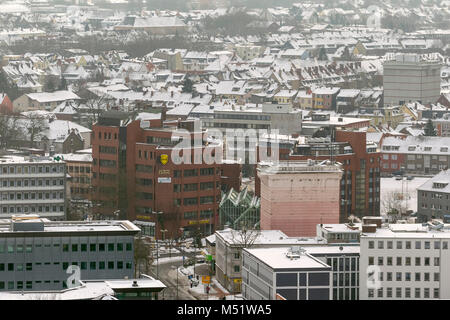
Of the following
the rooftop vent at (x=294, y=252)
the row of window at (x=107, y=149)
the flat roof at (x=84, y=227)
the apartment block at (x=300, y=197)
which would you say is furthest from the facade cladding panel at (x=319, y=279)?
the row of window at (x=107, y=149)

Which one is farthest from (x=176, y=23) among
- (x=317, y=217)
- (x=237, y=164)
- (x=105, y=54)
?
(x=317, y=217)

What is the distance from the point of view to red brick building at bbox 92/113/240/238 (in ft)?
80.6

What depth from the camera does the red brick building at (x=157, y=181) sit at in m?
24.6

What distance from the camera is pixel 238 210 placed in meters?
23.2

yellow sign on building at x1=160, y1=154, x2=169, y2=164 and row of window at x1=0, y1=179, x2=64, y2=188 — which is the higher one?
yellow sign on building at x1=160, y1=154, x2=169, y2=164

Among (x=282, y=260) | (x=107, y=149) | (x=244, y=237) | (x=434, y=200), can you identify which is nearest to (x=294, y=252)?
(x=282, y=260)

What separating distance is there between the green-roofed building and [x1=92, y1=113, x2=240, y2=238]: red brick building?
1.12 meters

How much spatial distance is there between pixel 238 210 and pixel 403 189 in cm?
864

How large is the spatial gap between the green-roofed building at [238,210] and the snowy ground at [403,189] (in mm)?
4371

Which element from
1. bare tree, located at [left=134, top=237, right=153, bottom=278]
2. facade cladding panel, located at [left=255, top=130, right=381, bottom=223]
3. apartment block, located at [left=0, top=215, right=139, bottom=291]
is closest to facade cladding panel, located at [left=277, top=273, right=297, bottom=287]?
apartment block, located at [left=0, top=215, right=139, bottom=291]

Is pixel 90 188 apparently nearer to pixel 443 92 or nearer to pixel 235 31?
pixel 443 92

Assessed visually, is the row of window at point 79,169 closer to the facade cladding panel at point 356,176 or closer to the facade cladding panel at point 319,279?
the facade cladding panel at point 356,176

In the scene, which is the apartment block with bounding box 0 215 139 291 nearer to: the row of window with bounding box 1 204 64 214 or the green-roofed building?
the green-roofed building

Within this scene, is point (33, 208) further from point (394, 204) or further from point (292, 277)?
point (292, 277)
